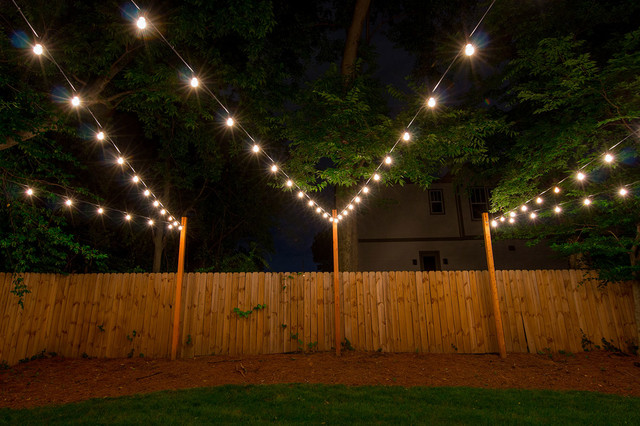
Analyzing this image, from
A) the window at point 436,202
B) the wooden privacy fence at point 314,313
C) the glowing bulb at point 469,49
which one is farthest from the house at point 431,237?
the glowing bulb at point 469,49

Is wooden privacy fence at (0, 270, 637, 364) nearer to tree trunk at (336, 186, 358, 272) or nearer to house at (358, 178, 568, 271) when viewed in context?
tree trunk at (336, 186, 358, 272)

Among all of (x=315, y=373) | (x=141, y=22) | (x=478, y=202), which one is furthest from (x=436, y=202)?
(x=141, y=22)

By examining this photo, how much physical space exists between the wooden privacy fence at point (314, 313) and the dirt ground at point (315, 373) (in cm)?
37

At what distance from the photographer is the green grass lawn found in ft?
13.2

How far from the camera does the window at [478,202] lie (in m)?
16.9

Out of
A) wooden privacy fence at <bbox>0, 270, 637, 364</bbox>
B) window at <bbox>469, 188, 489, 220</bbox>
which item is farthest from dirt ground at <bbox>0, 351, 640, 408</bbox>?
window at <bbox>469, 188, 489, 220</bbox>

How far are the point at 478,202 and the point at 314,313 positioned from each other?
1313 cm

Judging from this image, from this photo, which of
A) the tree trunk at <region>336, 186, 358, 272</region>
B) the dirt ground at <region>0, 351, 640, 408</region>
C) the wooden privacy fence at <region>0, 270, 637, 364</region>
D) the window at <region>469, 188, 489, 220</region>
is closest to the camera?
the dirt ground at <region>0, 351, 640, 408</region>

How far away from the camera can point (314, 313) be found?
765 cm

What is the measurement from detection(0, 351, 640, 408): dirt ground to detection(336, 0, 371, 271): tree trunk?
135 inches

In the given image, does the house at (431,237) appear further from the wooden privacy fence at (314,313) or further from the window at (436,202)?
the wooden privacy fence at (314,313)

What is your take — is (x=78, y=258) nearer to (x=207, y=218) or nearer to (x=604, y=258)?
(x=207, y=218)

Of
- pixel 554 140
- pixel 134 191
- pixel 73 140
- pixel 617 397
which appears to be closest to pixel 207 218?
pixel 134 191

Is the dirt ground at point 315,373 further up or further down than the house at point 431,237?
further down
